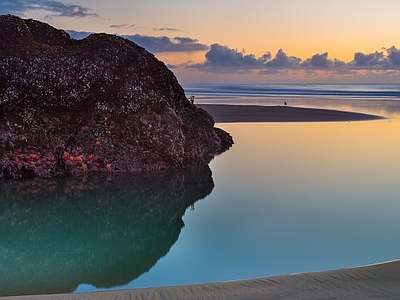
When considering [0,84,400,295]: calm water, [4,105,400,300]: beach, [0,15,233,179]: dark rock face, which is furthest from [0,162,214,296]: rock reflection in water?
[0,15,233,179]: dark rock face

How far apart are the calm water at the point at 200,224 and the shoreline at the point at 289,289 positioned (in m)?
0.45

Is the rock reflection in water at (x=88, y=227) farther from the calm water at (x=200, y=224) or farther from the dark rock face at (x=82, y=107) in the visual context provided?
the dark rock face at (x=82, y=107)

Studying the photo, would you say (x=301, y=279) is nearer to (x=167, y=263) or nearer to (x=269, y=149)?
(x=167, y=263)

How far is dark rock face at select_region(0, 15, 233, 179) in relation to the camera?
1303cm

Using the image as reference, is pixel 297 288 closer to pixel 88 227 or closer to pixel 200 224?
pixel 200 224

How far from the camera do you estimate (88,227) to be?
8898 mm

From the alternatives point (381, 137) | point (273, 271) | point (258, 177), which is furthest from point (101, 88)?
point (381, 137)

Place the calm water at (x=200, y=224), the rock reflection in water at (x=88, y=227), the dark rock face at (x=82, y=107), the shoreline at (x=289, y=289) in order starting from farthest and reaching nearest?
the dark rock face at (x=82, y=107) < the calm water at (x=200, y=224) < the rock reflection in water at (x=88, y=227) < the shoreline at (x=289, y=289)

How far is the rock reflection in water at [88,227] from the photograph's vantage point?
6.75 m

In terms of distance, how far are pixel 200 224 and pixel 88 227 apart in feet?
6.61

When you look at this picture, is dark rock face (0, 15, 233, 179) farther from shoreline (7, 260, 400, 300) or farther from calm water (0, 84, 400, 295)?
shoreline (7, 260, 400, 300)

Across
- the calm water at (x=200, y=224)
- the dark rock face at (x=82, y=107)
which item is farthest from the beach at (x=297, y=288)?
the dark rock face at (x=82, y=107)

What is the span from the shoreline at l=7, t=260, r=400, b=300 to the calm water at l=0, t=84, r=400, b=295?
450mm

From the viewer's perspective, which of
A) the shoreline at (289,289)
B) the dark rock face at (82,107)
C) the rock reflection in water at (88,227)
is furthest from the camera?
the dark rock face at (82,107)
